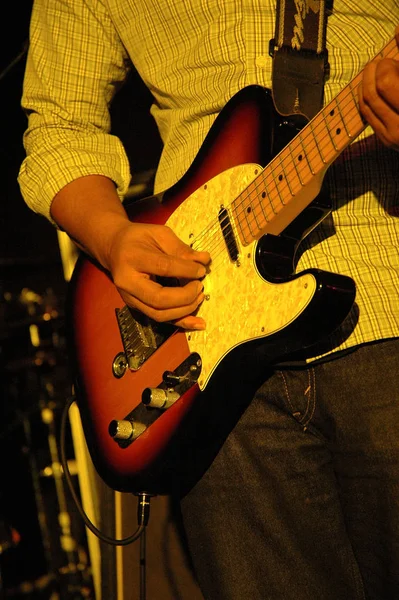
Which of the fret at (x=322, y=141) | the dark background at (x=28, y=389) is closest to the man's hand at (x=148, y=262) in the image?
the fret at (x=322, y=141)

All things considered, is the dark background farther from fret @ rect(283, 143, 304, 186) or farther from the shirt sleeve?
fret @ rect(283, 143, 304, 186)

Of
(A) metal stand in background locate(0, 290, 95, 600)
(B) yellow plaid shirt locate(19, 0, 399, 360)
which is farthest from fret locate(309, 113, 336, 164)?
(A) metal stand in background locate(0, 290, 95, 600)

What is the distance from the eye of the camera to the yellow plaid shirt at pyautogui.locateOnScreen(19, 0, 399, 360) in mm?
854

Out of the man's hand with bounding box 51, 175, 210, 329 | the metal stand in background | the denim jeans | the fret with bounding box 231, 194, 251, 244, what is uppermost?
the fret with bounding box 231, 194, 251, 244

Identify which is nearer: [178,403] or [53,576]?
[178,403]

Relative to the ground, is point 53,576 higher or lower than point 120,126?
lower

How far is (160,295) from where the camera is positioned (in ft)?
2.88

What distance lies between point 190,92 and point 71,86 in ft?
0.99

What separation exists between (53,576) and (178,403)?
182 cm

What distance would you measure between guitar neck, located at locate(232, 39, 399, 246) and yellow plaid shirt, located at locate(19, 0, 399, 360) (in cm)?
8

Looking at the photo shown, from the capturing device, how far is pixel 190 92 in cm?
100

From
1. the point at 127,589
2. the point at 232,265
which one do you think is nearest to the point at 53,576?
the point at 127,589

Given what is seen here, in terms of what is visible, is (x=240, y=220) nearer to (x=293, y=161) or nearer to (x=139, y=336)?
(x=293, y=161)

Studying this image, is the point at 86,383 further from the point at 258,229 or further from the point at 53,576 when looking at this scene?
the point at 53,576
